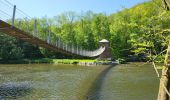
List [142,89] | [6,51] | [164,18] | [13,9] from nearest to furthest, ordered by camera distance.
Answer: [164,18], [13,9], [142,89], [6,51]

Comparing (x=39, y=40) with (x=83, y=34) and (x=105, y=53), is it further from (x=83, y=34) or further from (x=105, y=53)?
(x=83, y=34)

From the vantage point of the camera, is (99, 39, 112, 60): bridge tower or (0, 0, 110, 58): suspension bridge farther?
(99, 39, 112, 60): bridge tower

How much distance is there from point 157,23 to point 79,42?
5739 cm

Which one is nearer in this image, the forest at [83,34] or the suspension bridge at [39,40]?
the suspension bridge at [39,40]

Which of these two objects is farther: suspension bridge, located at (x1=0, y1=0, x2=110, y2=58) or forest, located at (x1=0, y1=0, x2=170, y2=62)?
forest, located at (x1=0, y1=0, x2=170, y2=62)

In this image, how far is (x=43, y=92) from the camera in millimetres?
19562

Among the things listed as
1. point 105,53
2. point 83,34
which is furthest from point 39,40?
point 83,34

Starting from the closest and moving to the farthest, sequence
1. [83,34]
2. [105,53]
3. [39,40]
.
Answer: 1. [39,40]
2. [105,53]
3. [83,34]

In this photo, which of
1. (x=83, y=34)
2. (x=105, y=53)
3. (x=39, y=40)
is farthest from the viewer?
(x=83, y=34)

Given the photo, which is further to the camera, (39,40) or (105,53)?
(105,53)

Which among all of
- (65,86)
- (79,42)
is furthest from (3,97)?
(79,42)

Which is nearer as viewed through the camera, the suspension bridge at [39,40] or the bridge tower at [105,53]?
the suspension bridge at [39,40]

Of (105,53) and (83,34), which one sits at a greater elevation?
(83,34)

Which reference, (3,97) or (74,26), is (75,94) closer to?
(3,97)
